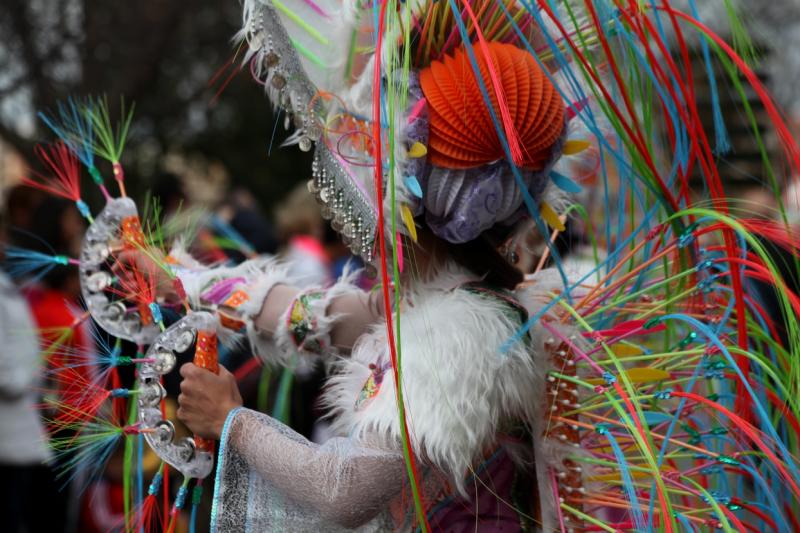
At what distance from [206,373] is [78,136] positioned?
0.63m

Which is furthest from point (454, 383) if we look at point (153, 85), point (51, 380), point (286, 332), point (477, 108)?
point (153, 85)

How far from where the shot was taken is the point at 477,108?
158cm

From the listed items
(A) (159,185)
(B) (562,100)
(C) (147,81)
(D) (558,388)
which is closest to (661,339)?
(D) (558,388)

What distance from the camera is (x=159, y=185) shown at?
4.56 m

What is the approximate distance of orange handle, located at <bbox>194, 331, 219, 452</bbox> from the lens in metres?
1.72

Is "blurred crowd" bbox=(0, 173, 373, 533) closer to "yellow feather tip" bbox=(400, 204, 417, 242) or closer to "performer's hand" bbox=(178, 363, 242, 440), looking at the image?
"performer's hand" bbox=(178, 363, 242, 440)

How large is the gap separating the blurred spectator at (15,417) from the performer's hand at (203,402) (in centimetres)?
188

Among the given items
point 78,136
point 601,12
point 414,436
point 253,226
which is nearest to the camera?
point 414,436

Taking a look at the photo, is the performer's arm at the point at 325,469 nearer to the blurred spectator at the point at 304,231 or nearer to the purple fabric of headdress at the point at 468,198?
the purple fabric of headdress at the point at 468,198

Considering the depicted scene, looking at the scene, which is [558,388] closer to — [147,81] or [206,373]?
[206,373]

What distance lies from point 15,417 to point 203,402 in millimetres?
2292

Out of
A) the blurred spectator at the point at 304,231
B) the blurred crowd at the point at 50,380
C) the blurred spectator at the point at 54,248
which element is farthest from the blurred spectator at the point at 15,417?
the blurred spectator at the point at 304,231

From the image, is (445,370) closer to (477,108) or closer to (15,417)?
(477,108)

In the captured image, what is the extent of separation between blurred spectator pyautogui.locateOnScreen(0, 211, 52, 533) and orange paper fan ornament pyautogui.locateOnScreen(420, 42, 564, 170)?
2242 mm
